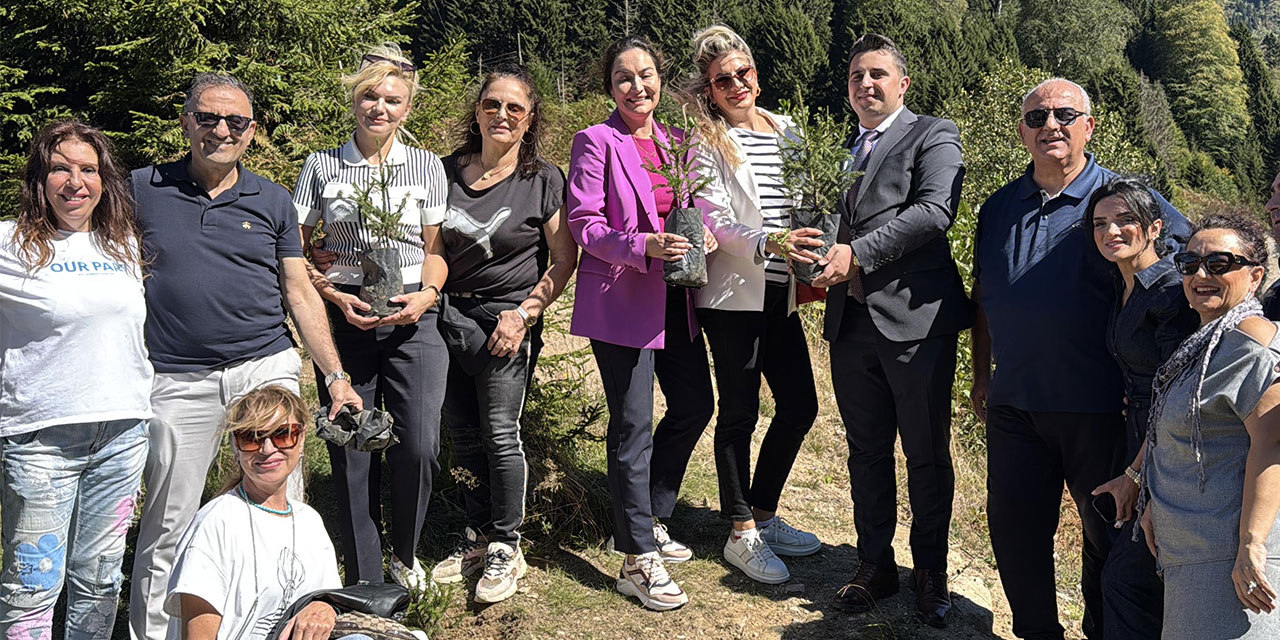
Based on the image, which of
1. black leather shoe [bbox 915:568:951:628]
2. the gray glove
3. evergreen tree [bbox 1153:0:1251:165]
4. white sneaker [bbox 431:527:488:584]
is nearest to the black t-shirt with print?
the gray glove

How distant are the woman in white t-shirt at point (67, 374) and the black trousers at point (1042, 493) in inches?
120

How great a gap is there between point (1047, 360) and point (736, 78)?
163 centimetres

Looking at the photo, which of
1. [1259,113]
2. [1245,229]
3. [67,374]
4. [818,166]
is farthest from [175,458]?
[1259,113]

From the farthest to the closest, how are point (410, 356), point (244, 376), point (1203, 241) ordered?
1. point (410, 356)
2. point (244, 376)
3. point (1203, 241)

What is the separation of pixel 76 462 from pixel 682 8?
44389 mm

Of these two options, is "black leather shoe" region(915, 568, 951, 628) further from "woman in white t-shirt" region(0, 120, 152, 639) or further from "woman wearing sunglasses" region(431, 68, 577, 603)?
"woman in white t-shirt" region(0, 120, 152, 639)

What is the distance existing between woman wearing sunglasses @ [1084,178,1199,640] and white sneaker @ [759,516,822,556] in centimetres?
162

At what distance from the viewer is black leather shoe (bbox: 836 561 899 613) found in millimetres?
4234

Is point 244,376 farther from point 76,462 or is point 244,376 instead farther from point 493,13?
point 493,13

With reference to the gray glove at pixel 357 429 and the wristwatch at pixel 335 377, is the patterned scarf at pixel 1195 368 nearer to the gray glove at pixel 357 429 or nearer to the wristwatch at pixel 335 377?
the gray glove at pixel 357 429

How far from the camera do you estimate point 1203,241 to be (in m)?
2.94

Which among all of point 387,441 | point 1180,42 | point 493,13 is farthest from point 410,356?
point 1180,42

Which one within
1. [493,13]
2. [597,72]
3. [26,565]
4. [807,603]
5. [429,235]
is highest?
[493,13]

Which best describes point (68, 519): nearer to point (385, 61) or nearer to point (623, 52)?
point (385, 61)
